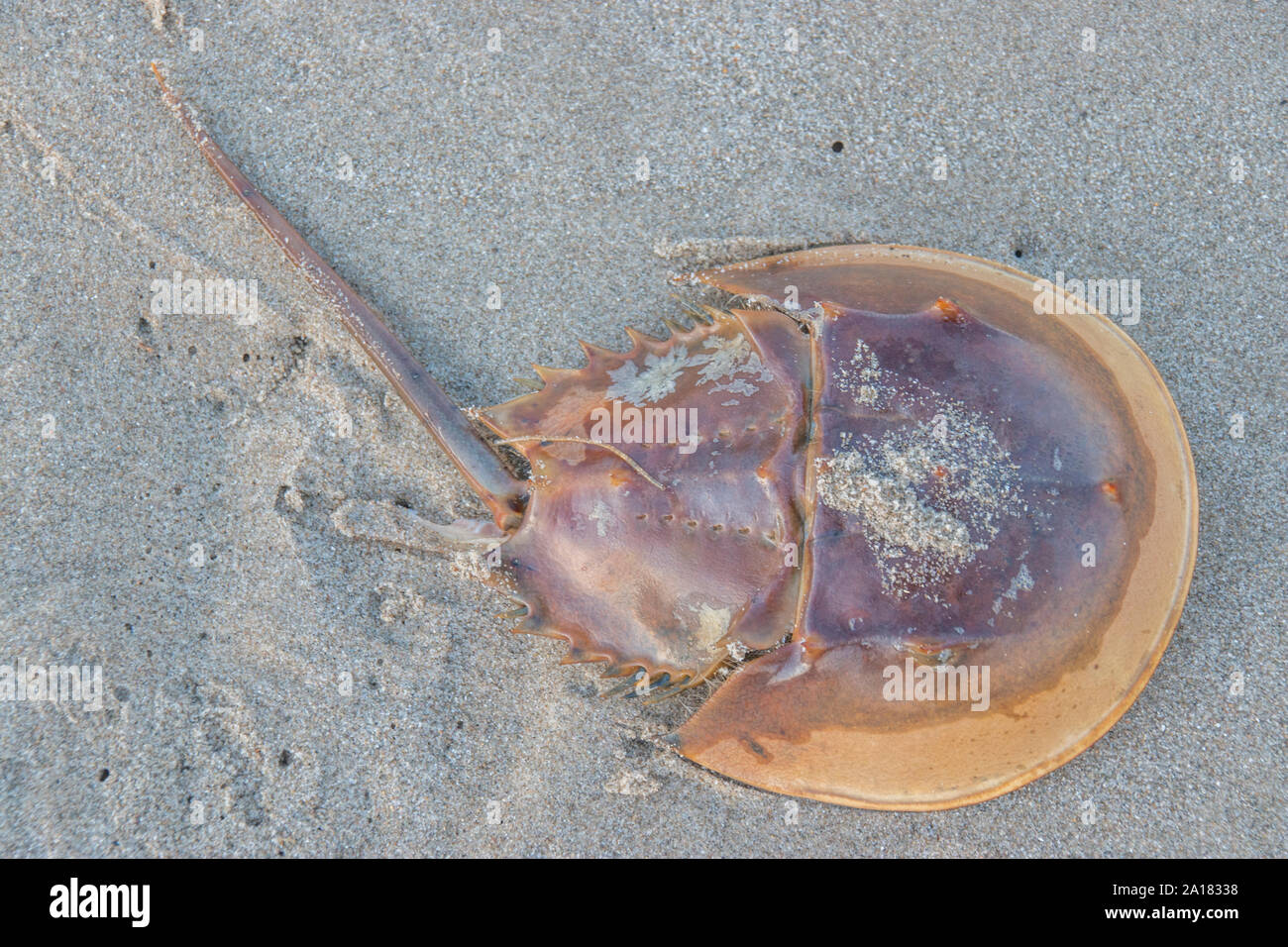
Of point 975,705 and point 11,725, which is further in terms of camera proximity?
point 11,725

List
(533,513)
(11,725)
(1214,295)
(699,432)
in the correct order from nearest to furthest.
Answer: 1. (699,432)
2. (533,513)
3. (11,725)
4. (1214,295)

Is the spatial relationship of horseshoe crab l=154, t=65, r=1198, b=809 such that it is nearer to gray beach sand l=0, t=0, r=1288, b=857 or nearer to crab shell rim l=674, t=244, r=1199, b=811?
crab shell rim l=674, t=244, r=1199, b=811

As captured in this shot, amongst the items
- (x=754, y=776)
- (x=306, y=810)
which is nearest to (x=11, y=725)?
(x=306, y=810)

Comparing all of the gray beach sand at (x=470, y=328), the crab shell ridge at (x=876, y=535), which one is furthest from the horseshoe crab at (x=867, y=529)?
the gray beach sand at (x=470, y=328)

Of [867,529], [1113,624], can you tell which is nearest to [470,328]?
[867,529]

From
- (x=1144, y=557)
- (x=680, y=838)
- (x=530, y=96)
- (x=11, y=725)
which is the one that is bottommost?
(x=680, y=838)

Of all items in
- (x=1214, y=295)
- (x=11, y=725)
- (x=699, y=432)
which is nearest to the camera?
(x=699, y=432)

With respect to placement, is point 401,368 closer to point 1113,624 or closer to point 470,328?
point 470,328

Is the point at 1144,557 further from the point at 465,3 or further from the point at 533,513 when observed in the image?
the point at 465,3
